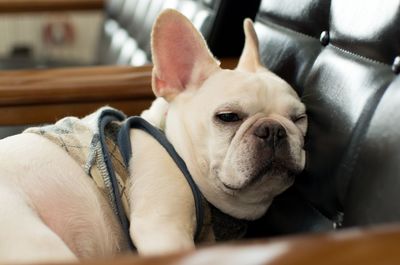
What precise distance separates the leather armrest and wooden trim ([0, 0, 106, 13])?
3.64 ft

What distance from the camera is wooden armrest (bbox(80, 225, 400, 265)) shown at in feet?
1.50

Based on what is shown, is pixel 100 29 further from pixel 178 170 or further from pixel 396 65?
pixel 396 65

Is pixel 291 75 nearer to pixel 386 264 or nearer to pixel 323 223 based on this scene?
pixel 323 223

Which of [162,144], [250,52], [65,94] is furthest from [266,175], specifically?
[65,94]

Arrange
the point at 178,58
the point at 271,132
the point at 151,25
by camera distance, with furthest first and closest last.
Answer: the point at 151,25 < the point at 178,58 < the point at 271,132

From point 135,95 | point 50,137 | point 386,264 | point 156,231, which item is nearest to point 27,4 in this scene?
point 135,95

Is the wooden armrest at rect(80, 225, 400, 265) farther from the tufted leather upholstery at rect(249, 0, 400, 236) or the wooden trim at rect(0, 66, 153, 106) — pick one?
the wooden trim at rect(0, 66, 153, 106)

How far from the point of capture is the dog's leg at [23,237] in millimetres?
717

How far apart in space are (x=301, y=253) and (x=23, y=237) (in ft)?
1.31

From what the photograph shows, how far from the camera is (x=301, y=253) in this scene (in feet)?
1.52

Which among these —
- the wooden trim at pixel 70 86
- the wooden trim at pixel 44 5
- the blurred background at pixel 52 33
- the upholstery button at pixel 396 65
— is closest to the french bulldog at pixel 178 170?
the upholstery button at pixel 396 65

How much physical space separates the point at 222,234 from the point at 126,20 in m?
1.21

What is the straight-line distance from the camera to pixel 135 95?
135 centimetres

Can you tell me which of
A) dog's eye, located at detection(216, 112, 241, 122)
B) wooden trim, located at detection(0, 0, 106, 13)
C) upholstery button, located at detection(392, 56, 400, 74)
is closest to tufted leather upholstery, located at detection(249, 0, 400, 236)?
upholstery button, located at detection(392, 56, 400, 74)
